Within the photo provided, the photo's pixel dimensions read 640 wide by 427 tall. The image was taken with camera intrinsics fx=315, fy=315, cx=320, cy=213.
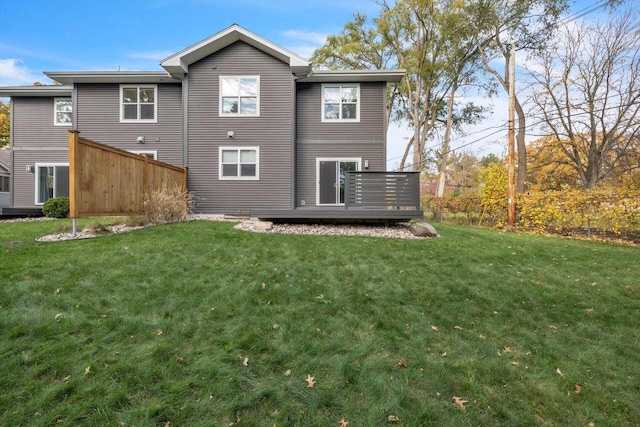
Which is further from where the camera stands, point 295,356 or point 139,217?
point 139,217

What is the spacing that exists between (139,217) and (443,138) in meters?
20.0

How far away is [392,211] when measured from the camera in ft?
27.5

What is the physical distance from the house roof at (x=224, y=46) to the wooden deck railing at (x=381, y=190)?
16.9 ft

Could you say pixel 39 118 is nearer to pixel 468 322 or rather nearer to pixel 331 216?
pixel 331 216

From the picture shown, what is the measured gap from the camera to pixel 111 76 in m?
11.7

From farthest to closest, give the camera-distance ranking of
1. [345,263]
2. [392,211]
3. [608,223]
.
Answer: [608,223] → [392,211] → [345,263]

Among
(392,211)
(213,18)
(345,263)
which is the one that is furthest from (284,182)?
(213,18)

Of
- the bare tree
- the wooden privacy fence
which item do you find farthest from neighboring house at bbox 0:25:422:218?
the bare tree

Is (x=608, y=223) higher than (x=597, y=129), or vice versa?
(x=597, y=129)

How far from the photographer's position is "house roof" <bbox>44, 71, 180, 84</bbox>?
11508 mm

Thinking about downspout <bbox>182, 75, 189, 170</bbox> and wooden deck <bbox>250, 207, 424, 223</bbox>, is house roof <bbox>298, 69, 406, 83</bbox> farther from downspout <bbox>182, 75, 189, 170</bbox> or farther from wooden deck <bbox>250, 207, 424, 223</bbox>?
wooden deck <bbox>250, 207, 424, 223</bbox>

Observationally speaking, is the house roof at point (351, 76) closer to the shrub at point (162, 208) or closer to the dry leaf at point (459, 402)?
the shrub at point (162, 208)

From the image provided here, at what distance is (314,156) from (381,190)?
14.3ft

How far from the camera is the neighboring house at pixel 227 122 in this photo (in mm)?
11539
